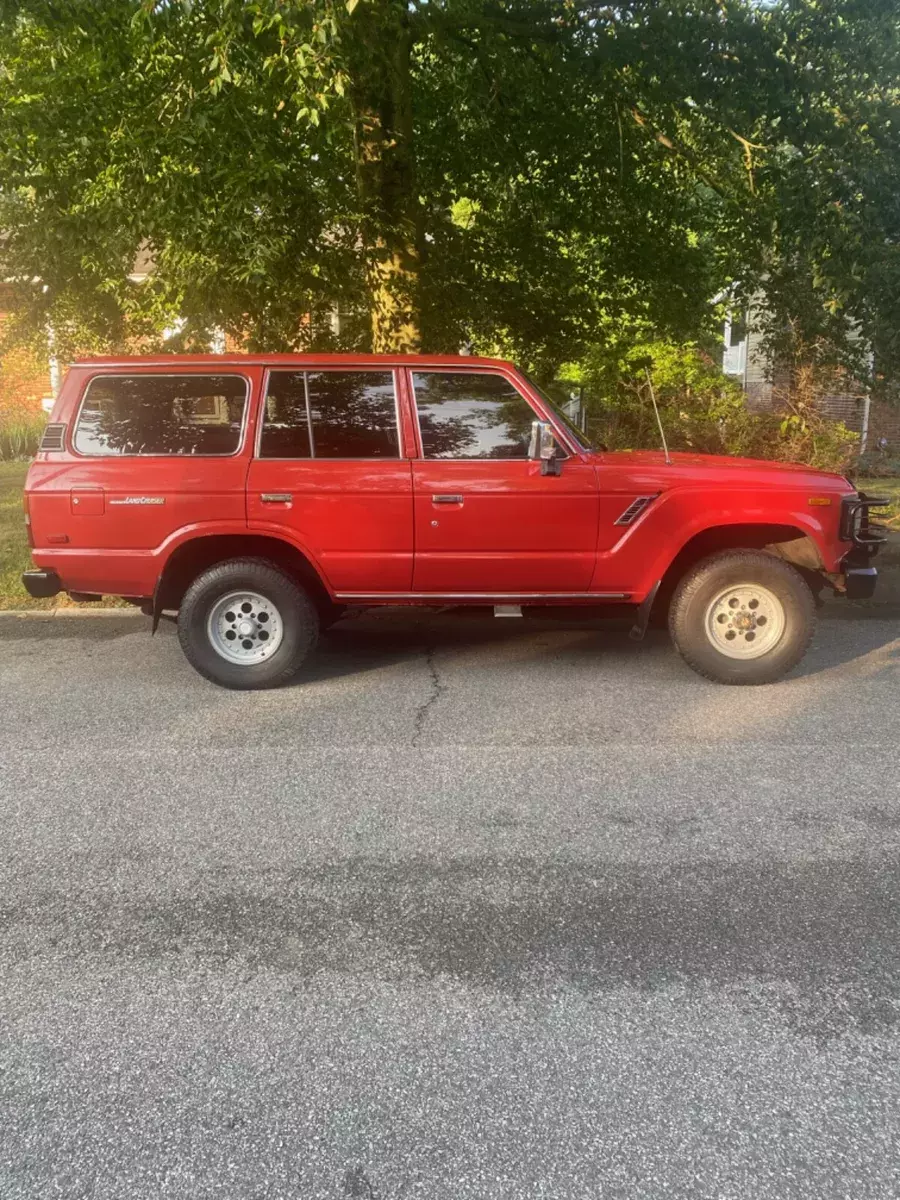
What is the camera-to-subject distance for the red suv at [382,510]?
5570mm

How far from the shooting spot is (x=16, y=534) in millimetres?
10461

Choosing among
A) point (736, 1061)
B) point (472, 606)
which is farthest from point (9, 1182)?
point (472, 606)

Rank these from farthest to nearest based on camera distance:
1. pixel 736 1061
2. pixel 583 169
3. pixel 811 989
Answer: pixel 583 169 < pixel 811 989 < pixel 736 1061

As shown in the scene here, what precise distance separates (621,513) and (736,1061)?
11.8 feet

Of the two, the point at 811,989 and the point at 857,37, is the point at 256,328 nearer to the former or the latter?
the point at 857,37

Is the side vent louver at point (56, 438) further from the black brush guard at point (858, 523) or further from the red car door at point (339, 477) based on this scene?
the black brush guard at point (858, 523)

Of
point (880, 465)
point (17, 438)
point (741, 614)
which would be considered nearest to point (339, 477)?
point (741, 614)

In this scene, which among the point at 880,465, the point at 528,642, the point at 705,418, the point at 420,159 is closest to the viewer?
the point at 528,642

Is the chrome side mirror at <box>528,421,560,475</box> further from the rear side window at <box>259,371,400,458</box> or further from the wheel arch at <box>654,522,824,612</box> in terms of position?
the wheel arch at <box>654,522,824,612</box>

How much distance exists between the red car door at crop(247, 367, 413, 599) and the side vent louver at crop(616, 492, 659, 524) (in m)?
1.27

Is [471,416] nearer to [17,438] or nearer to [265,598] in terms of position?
[265,598]

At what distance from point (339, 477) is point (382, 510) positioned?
1.06 ft

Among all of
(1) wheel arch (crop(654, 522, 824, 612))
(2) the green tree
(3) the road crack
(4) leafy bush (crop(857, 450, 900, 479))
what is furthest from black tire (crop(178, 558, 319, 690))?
(4) leafy bush (crop(857, 450, 900, 479))

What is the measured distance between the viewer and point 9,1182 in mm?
2045
